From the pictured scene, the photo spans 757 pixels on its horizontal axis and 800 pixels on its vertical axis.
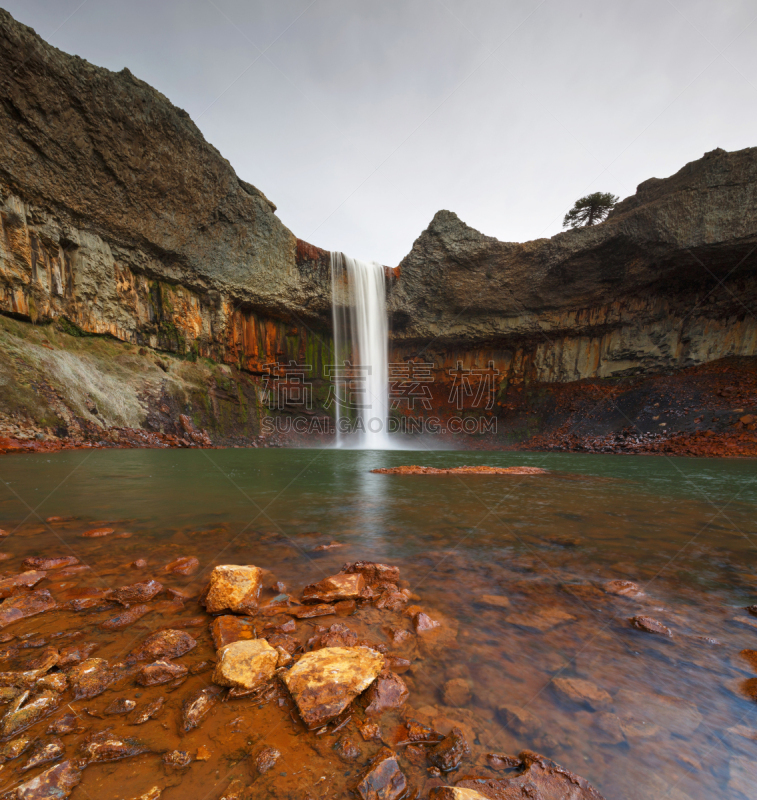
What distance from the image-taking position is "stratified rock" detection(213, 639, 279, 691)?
1436mm

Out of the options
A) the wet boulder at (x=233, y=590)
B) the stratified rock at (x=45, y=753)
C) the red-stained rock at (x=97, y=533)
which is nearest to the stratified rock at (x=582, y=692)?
the wet boulder at (x=233, y=590)

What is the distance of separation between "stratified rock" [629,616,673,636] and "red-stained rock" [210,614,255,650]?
217 cm

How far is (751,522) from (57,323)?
23.5m

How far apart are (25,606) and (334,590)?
184cm

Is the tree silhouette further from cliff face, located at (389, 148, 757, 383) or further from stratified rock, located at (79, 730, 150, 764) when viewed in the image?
stratified rock, located at (79, 730, 150, 764)

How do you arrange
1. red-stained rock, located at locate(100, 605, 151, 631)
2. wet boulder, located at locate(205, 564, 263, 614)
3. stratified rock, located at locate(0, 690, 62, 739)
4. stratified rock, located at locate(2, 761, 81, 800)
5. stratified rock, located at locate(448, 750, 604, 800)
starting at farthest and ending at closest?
wet boulder, located at locate(205, 564, 263, 614) < red-stained rock, located at locate(100, 605, 151, 631) < stratified rock, located at locate(0, 690, 62, 739) < stratified rock, located at locate(448, 750, 604, 800) < stratified rock, located at locate(2, 761, 81, 800)

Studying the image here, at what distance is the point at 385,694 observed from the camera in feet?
4.66

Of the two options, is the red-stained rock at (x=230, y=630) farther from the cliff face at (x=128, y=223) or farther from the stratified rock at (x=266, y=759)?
the cliff face at (x=128, y=223)

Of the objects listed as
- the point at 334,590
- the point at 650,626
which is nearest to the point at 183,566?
the point at 334,590

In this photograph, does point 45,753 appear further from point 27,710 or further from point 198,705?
point 198,705

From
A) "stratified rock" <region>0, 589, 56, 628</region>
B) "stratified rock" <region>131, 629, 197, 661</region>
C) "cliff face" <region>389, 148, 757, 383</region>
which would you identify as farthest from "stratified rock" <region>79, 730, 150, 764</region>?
"cliff face" <region>389, 148, 757, 383</region>

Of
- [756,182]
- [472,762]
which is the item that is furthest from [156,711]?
[756,182]

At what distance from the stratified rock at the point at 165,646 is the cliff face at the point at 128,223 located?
1933 centimetres

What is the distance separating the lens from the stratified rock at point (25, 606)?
6.40ft
